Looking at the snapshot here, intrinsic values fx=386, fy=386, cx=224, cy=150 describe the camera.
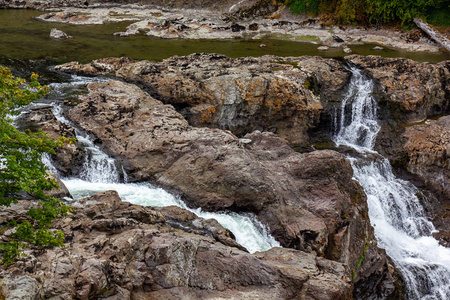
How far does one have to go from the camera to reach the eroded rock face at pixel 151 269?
818 cm

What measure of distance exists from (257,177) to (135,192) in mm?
5018

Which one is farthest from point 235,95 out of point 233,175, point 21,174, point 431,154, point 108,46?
point 108,46

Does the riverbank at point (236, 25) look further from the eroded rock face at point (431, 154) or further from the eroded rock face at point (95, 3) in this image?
the eroded rock face at point (431, 154)

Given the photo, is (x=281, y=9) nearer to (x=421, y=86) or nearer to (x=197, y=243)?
(x=421, y=86)

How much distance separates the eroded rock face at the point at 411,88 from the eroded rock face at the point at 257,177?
1045 cm

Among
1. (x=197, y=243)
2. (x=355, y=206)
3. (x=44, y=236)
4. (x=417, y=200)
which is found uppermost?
(x=44, y=236)

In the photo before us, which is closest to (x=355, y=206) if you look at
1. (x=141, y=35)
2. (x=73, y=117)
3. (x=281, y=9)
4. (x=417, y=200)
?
(x=417, y=200)

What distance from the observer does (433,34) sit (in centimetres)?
4091

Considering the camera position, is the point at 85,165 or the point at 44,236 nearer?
the point at 44,236

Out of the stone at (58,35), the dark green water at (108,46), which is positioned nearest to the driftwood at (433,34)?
the dark green water at (108,46)

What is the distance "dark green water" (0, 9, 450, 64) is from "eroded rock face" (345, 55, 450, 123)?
26.4ft

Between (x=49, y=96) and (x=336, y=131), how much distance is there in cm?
1713

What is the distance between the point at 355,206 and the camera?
16016 millimetres

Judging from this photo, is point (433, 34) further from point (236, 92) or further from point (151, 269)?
point (151, 269)
